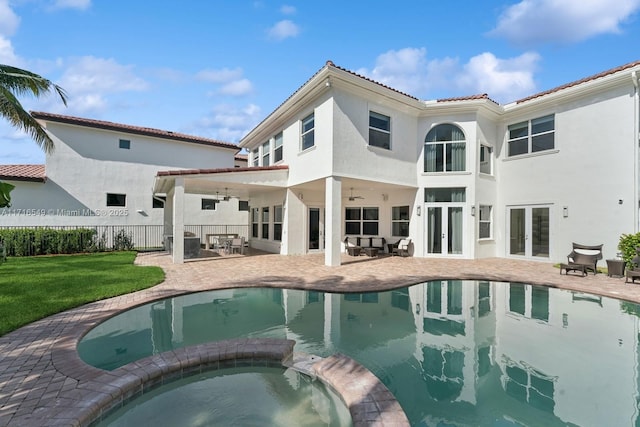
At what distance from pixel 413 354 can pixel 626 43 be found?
1839 centimetres

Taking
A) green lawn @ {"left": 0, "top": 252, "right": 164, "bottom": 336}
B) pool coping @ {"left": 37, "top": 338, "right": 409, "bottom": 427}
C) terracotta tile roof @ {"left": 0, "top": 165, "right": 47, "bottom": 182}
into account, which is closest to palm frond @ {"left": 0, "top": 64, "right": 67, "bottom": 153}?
terracotta tile roof @ {"left": 0, "top": 165, "right": 47, "bottom": 182}

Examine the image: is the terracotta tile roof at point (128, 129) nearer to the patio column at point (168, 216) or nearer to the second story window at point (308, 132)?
the patio column at point (168, 216)

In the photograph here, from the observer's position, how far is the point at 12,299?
25.8 feet

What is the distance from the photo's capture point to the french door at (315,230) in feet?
59.2

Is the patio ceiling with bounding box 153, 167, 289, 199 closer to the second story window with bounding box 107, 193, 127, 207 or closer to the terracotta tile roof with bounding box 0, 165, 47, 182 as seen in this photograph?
the second story window with bounding box 107, 193, 127, 207

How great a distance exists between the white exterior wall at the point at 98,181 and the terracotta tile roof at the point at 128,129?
1.27 feet

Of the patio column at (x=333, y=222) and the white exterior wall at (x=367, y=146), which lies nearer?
the patio column at (x=333, y=222)

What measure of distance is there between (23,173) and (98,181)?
4.06m

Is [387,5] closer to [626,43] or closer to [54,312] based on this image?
[626,43]

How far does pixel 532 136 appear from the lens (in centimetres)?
1580

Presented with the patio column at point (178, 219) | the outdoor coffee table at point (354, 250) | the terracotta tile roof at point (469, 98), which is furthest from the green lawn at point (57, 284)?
the terracotta tile roof at point (469, 98)

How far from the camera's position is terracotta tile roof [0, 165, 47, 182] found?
18986 millimetres

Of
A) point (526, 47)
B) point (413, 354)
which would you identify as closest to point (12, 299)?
point (413, 354)

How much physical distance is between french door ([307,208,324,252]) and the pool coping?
41.6 feet
